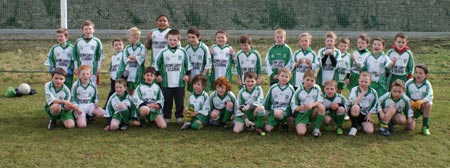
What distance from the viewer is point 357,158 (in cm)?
478

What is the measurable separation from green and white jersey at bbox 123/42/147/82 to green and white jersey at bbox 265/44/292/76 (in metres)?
1.57

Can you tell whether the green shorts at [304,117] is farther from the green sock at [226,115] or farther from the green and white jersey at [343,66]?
the green and white jersey at [343,66]

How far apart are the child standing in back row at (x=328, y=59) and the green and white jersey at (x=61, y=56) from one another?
3223 millimetres

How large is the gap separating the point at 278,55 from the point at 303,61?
0.33 m

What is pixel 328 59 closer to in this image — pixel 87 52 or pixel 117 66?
pixel 117 66

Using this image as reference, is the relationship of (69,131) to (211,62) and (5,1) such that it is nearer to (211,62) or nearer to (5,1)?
(211,62)

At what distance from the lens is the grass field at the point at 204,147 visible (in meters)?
4.62

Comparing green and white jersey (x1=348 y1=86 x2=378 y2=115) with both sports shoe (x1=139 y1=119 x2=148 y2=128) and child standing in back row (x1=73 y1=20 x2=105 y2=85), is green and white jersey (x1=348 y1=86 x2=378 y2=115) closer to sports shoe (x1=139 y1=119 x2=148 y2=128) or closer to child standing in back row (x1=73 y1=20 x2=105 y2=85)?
sports shoe (x1=139 y1=119 x2=148 y2=128)

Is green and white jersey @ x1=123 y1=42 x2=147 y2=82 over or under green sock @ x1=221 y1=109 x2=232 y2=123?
over

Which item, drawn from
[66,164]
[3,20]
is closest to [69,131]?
[66,164]

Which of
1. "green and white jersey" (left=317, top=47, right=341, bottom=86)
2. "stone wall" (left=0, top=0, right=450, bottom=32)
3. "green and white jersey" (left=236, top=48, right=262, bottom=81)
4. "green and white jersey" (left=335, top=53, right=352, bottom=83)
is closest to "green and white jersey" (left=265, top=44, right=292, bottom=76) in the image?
"green and white jersey" (left=236, top=48, right=262, bottom=81)

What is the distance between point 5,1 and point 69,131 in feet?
34.2

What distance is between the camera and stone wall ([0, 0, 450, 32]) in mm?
14562

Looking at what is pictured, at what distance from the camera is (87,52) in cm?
672
